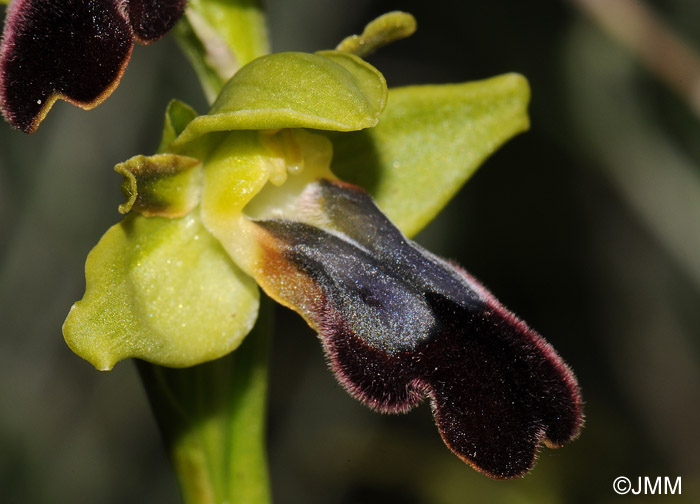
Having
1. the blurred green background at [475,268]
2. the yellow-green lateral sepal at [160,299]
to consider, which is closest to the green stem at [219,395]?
the yellow-green lateral sepal at [160,299]

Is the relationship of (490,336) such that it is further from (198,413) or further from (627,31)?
(627,31)

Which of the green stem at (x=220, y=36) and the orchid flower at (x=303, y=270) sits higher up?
the green stem at (x=220, y=36)

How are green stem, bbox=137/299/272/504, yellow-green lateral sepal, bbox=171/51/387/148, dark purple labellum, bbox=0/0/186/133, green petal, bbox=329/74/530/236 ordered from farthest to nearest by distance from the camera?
green petal, bbox=329/74/530/236 → green stem, bbox=137/299/272/504 → yellow-green lateral sepal, bbox=171/51/387/148 → dark purple labellum, bbox=0/0/186/133

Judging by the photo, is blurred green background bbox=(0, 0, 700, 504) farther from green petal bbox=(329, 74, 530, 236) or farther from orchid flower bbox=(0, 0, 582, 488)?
orchid flower bbox=(0, 0, 582, 488)

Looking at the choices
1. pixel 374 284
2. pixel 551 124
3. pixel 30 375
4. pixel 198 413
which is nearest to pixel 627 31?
pixel 551 124

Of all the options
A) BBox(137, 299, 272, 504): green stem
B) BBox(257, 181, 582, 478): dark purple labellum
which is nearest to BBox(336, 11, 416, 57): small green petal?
BBox(257, 181, 582, 478): dark purple labellum

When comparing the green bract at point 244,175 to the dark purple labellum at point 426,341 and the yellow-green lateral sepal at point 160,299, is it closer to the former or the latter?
the yellow-green lateral sepal at point 160,299

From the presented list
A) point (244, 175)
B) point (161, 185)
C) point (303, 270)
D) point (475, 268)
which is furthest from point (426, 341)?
point (475, 268)
